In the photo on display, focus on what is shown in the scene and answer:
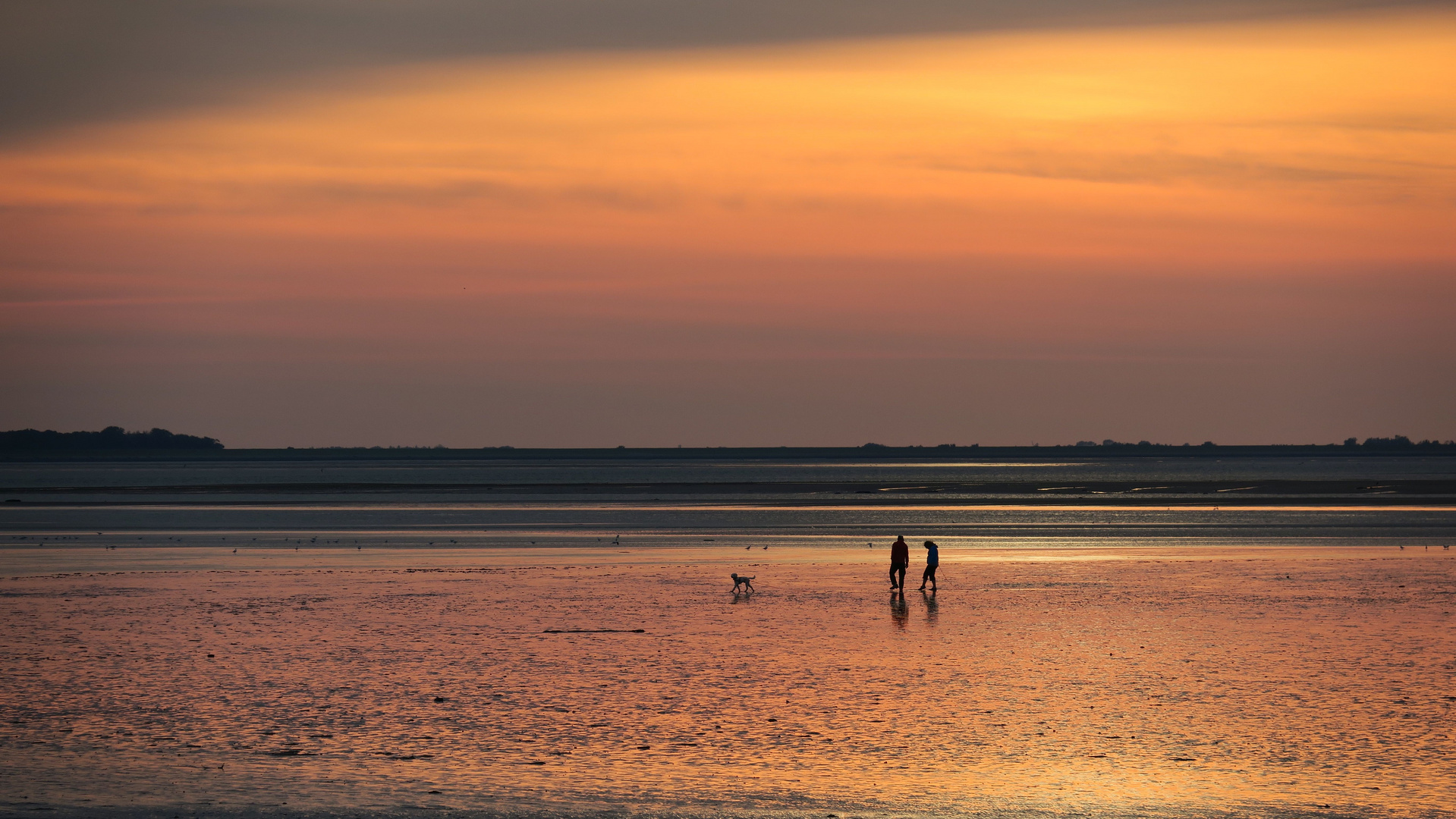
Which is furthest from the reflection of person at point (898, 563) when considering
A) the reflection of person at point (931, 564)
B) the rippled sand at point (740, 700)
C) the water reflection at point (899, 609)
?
the rippled sand at point (740, 700)

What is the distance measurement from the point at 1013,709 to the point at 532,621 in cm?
1275

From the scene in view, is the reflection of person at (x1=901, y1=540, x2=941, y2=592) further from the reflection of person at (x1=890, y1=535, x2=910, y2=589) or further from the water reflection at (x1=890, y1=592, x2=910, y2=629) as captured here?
the water reflection at (x1=890, y1=592, x2=910, y2=629)

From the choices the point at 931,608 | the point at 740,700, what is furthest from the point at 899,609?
the point at 740,700

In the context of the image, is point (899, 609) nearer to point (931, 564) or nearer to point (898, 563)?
point (898, 563)

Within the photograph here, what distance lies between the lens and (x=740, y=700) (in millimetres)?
19188

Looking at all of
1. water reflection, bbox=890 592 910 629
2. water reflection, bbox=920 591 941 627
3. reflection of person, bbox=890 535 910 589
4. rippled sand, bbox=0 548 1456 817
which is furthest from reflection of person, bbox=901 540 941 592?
rippled sand, bbox=0 548 1456 817

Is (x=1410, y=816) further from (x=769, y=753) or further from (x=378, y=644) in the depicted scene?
(x=378, y=644)

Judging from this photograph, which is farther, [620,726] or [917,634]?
[917,634]

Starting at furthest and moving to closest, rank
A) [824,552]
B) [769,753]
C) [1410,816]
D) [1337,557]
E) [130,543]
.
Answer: [130,543]
[824,552]
[1337,557]
[769,753]
[1410,816]

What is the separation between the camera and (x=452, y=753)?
1611 centimetres

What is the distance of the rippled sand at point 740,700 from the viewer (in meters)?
14.2

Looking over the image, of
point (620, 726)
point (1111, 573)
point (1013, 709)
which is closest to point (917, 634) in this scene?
point (1013, 709)

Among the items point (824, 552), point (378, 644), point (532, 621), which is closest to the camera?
point (378, 644)

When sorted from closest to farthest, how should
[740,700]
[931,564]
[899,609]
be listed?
[740,700]
[899,609]
[931,564]
